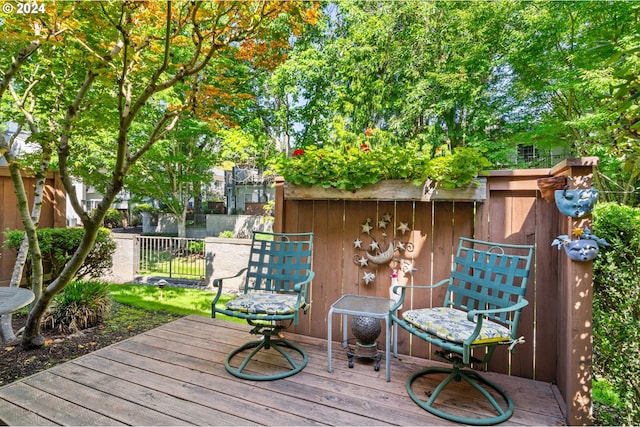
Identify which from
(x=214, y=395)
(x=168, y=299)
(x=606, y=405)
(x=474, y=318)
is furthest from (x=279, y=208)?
(x=168, y=299)

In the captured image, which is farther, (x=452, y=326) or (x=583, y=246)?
(x=452, y=326)

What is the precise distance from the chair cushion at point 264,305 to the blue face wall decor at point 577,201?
176cm

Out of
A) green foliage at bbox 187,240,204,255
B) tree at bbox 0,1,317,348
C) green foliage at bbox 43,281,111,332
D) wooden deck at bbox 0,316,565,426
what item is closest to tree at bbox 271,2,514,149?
green foliage at bbox 187,240,204,255

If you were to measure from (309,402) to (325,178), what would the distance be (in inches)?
65.0

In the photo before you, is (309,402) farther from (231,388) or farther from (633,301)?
(633,301)

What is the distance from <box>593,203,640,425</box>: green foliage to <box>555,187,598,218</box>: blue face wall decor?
37 cm

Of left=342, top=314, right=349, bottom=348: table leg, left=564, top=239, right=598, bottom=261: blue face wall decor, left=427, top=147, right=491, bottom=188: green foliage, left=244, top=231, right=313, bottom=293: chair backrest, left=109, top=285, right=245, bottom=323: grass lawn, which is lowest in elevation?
left=109, top=285, right=245, bottom=323: grass lawn

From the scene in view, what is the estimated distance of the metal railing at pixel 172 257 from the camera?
→ 648 centimetres

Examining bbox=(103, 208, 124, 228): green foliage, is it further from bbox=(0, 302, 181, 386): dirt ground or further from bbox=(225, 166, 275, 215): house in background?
bbox=(0, 302, 181, 386): dirt ground

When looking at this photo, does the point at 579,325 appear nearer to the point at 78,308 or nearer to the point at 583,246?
the point at 583,246

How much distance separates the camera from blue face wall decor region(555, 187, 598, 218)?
1670 millimetres

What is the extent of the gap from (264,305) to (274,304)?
8cm

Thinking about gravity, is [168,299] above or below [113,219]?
below

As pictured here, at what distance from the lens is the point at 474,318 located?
5.64 feet
